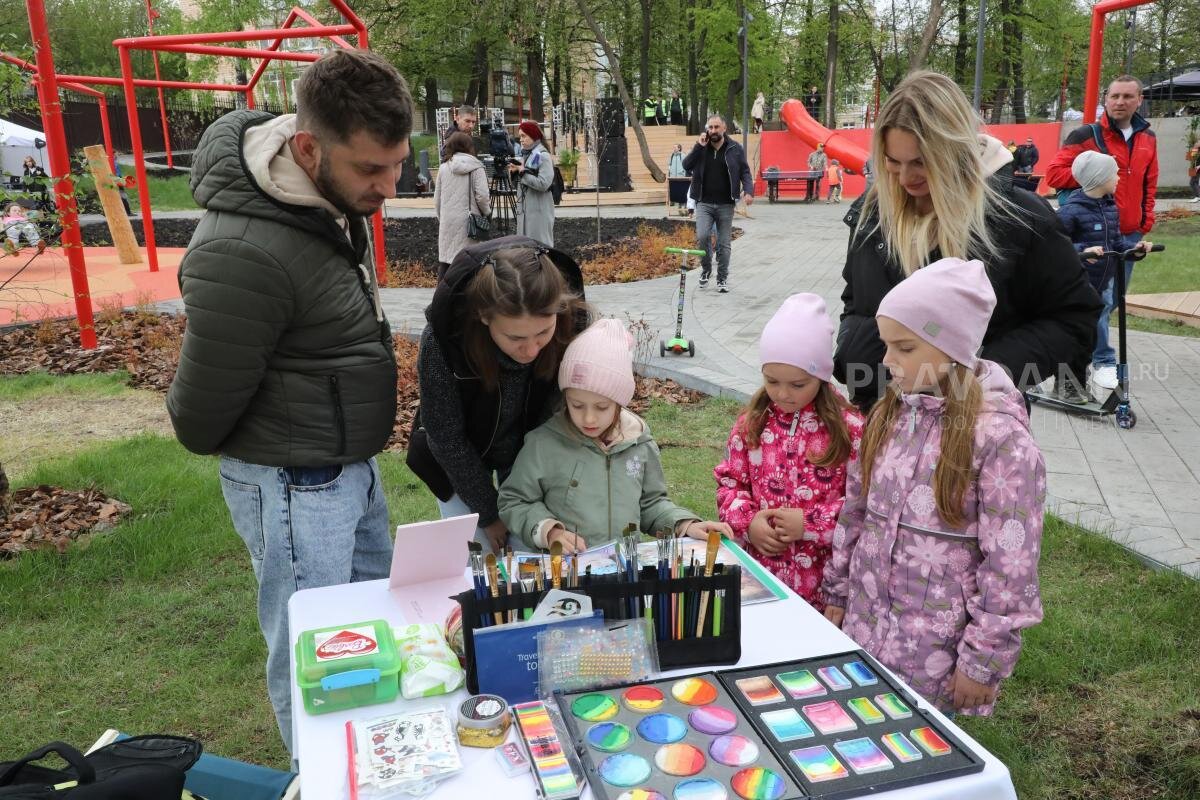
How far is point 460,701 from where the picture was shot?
1477mm

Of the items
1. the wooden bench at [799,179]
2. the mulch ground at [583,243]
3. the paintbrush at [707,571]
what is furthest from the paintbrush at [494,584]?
the wooden bench at [799,179]

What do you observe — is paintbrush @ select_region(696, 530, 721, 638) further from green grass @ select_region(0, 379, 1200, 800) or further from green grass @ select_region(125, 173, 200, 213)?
green grass @ select_region(125, 173, 200, 213)

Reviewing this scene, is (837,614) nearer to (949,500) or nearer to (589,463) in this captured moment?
(949,500)

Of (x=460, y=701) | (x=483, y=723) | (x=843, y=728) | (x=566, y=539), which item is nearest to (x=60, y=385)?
(x=566, y=539)

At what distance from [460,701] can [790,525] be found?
1121 mm

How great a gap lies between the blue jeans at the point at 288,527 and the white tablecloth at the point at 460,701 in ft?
0.50

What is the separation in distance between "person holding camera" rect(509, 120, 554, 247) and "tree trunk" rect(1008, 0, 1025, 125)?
2366 centimetres

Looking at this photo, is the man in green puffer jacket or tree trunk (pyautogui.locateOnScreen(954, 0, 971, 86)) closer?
the man in green puffer jacket

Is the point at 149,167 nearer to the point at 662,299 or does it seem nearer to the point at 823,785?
the point at 662,299

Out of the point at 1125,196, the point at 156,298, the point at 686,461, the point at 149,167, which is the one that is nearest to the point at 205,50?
the point at 156,298

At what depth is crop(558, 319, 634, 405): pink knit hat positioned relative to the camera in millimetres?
2191

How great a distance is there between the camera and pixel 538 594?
1.45m

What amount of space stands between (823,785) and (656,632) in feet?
1.28

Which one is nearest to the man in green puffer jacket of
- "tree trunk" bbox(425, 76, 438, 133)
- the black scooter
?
the black scooter
